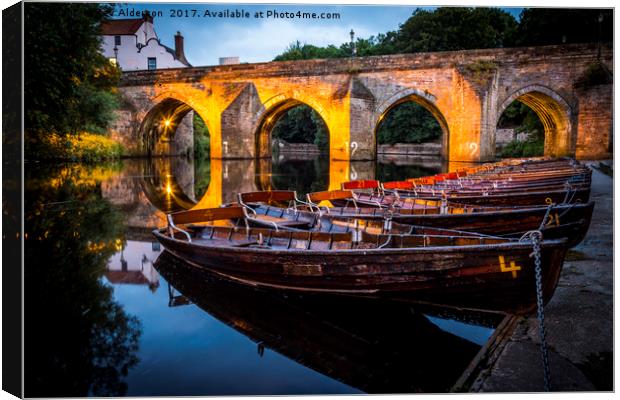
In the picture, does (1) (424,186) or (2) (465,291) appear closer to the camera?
(2) (465,291)

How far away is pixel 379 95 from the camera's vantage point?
24828 millimetres

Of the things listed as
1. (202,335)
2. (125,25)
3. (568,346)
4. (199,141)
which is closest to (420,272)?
(568,346)

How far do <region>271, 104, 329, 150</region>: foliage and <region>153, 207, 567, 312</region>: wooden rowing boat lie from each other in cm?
4090

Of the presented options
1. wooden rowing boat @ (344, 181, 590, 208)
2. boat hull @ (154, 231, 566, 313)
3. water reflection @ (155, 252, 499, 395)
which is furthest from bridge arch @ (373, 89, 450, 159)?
boat hull @ (154, 231, 566, 313)

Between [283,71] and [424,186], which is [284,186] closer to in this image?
[424,186]

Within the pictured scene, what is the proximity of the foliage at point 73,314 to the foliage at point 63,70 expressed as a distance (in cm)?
181

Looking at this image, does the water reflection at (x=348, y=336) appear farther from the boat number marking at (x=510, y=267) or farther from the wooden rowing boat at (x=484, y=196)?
the wooden rowing boat at (x=484, y=196)

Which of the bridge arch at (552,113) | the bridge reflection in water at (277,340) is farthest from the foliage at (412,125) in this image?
the bridge reflection in water at (277,340)

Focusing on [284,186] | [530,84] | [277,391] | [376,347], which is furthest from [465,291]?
[530,84]

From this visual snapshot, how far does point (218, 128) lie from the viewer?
2772cm

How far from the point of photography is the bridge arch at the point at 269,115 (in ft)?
86.3

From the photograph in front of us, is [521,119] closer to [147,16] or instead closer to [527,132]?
[527,132]

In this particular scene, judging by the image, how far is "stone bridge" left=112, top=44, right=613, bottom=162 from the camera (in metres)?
22.5

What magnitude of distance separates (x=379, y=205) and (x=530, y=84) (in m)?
18.3
